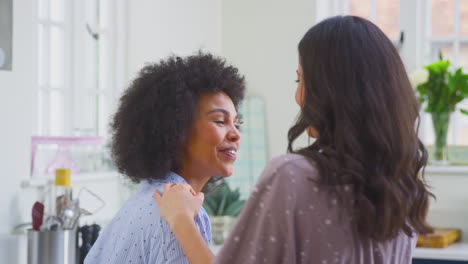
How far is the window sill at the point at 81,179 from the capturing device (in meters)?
3.29

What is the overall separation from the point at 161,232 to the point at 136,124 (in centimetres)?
32

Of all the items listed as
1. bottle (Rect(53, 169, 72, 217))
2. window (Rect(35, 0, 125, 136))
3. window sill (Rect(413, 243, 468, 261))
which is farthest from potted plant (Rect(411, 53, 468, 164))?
bottle (Rect(53, 169, 72, 217))

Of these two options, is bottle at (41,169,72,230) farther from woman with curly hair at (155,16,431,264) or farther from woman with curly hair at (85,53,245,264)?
woman with curly hair at (155,16,431,264)

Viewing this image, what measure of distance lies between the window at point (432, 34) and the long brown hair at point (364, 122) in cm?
353

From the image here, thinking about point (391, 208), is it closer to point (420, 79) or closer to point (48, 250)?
point (48, 250)

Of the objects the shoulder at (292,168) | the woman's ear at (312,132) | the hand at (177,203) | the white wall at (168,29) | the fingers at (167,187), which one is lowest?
the hand at (177,203)

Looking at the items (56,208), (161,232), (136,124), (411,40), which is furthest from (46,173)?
(411,40)

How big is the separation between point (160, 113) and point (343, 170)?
2.27 ft

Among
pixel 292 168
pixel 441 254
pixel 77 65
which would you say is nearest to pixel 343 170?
pixel 292 168

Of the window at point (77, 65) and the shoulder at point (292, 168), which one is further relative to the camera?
the window at point (77, 65)

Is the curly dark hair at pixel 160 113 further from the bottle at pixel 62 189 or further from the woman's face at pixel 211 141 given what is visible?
the bottle at pixel 62 189

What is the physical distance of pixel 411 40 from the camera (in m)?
4.79

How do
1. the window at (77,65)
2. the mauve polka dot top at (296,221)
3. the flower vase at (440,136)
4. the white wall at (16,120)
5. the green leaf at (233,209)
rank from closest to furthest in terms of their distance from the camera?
the mauve polka dot top at (296,221)
the white wall at (16,120)
the window at (77,65)
the green leaf at (233,209)
the flower vase at (440,136)

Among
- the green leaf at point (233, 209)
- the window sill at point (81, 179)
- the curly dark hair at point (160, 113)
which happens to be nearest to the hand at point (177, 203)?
the curly dark hair at point (160, 113)
